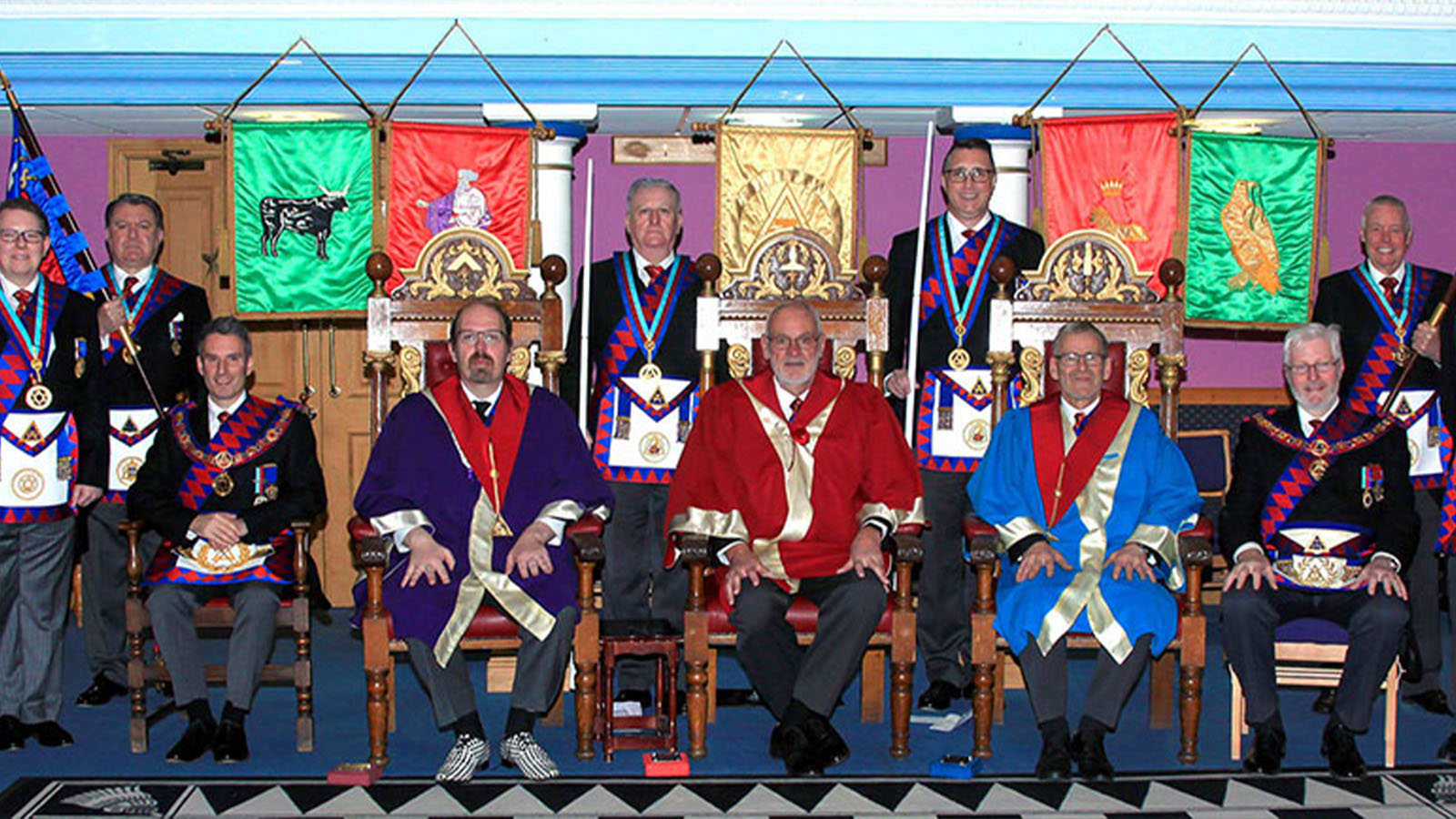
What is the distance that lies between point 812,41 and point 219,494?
10.0ft

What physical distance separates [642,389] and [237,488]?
1409 millimetres

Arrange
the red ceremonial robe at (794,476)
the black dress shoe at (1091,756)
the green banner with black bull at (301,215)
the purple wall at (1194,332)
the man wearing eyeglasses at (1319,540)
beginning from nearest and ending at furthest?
the black dress shoe at (1091,756), the man wearing eyeglasses at (1319,540), the red ceremonial robe at (794,476), the green banner with black bull at (301,215), the purple wall at (1194,332)

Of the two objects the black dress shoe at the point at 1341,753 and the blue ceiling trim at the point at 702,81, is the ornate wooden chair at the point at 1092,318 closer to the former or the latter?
the black dress shoe at the point at 1341,753

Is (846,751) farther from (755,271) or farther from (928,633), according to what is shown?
(755,271)

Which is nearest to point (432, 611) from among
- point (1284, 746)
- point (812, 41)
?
point (1284, 746)

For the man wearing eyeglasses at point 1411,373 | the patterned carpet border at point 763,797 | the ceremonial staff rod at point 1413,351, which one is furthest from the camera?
the man wearing eyeglasses at point 1411,373

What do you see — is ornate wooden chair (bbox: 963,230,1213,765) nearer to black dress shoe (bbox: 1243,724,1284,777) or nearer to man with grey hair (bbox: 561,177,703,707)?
black dress shoe (bbox: 1243,724,1284,777)

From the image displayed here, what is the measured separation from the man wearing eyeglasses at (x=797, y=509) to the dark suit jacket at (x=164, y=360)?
73.9 inches

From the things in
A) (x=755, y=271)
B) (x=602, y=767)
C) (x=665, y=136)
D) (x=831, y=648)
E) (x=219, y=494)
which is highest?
(x=665, y=136)

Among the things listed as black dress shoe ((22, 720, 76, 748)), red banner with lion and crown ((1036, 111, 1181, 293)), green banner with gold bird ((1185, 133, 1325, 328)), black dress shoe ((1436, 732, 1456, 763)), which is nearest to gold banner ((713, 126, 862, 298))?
red banner with lion and crown ((1036, 111, 1181, 293))

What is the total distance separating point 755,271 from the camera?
5465 mm

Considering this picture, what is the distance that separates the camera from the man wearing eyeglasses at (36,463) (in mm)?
4805

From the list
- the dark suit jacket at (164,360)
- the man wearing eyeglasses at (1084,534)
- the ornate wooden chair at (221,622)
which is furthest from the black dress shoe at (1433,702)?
the dark suit jacket at (164,360)

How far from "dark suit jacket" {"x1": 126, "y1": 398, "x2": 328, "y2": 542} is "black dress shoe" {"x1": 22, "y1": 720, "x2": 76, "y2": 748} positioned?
72 cm
